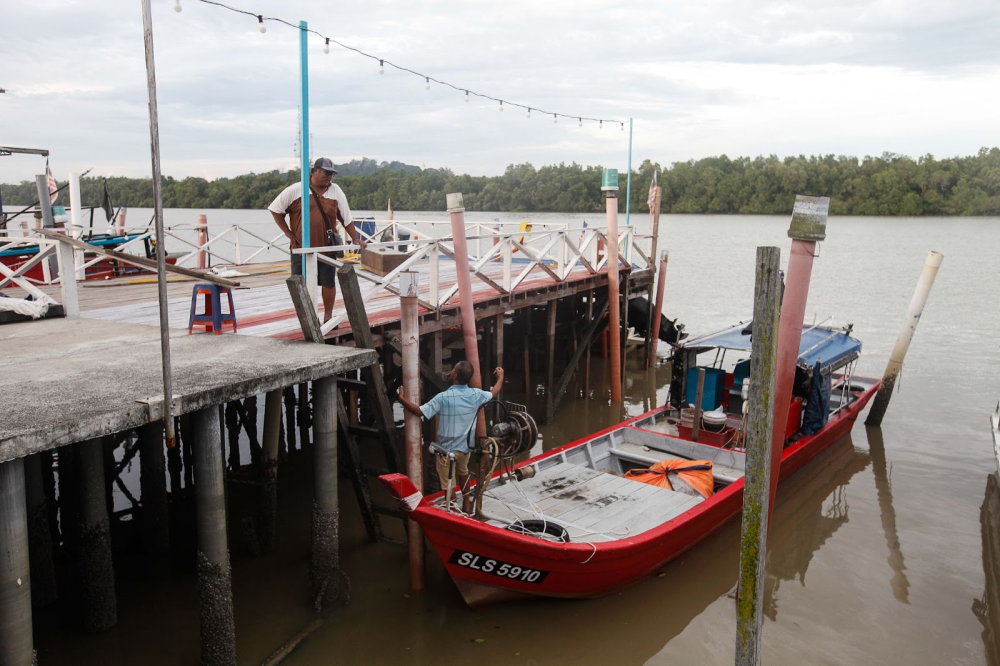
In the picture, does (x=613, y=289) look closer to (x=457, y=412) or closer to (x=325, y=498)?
(x=457, y=412)

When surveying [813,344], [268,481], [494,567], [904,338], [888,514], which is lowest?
[888,514]

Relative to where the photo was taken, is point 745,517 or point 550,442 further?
point 550,442

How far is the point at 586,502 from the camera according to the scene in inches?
304

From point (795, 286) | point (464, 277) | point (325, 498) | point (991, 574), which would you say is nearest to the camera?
point (795, 286)

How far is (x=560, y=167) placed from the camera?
189 feet

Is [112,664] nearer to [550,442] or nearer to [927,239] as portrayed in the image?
[550,442]

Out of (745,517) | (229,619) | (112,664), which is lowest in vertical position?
(112,664)

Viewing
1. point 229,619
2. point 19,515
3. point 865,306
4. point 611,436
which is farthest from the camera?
point 865,306

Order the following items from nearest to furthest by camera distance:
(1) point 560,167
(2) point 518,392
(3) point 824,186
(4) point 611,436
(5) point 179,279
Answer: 1. (4) point 611,436
2. (5) point 179,279
3. (2) point 518,392
4. (1) point 560,167
5. (3) point 824,186

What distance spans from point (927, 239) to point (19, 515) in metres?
55.2

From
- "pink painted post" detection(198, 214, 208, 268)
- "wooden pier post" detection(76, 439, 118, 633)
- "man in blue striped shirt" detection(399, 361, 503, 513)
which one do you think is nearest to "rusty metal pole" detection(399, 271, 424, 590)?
"man in blue striped shirt" detection(399, 361, 503, 513)

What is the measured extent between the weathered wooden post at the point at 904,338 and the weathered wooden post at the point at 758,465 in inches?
351

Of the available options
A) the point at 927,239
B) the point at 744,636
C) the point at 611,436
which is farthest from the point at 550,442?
the point at 927,239

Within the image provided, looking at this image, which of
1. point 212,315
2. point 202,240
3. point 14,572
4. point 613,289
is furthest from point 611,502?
point 202,240
